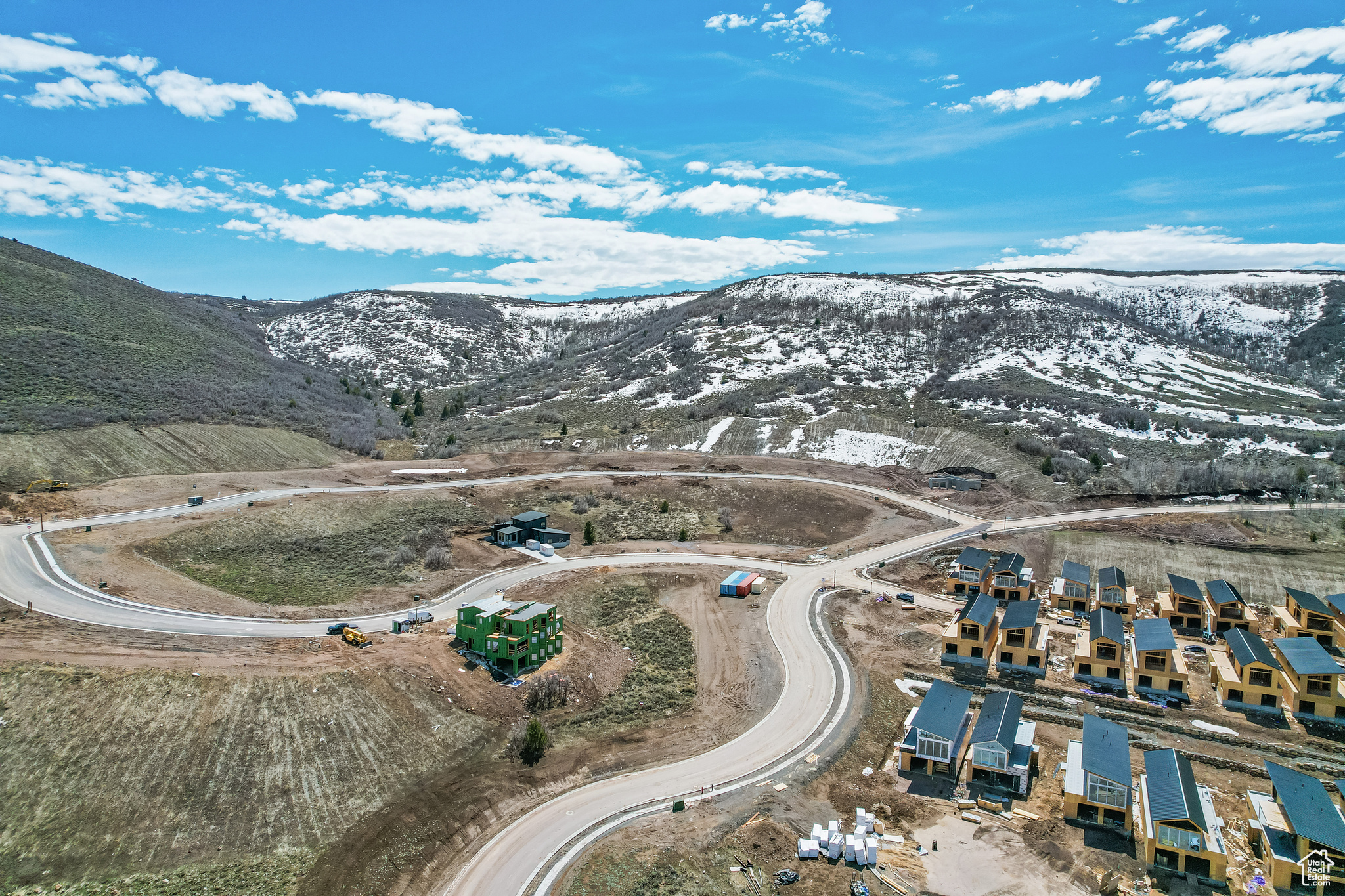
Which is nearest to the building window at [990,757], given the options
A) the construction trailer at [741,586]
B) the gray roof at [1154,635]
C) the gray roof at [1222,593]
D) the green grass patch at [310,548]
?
the gray roof at [1154,635]

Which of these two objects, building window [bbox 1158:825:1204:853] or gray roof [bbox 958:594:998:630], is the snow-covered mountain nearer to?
gray roof [bbox 958:594:998:630]

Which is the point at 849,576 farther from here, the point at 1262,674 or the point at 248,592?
the point at 248,592

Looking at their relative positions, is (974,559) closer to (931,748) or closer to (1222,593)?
(1222,593)

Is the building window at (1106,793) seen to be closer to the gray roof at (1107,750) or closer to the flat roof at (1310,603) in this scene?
the gray roof at (1107,750)

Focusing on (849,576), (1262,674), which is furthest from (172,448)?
(1262,674)

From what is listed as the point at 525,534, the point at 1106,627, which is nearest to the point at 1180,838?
the point at 1106,627

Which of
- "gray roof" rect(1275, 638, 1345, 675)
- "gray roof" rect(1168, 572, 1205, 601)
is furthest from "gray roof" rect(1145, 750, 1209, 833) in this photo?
"gray roof" rect(1168, 572, 1205, 601)
